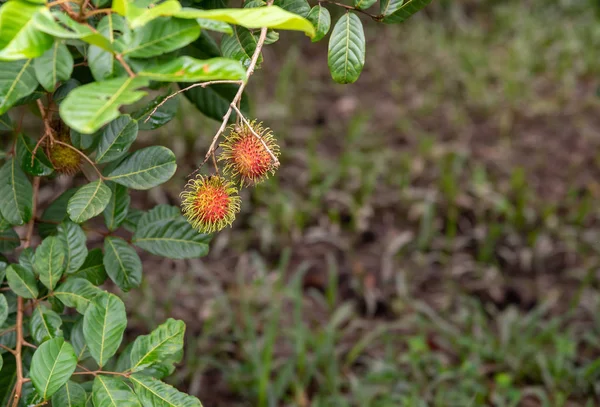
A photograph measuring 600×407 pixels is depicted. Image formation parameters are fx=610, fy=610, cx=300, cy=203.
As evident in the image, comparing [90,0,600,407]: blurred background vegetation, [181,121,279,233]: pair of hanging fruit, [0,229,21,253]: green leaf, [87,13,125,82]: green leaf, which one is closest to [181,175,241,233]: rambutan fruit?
[181,121,279,233]: pair of hanging fruit

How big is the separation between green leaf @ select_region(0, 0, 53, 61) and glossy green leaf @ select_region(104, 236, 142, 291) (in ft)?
1.40

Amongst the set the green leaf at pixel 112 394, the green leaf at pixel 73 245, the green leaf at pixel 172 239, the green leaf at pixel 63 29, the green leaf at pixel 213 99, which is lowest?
the green leaf at pixel 112 394

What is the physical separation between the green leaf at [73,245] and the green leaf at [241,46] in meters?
0.36

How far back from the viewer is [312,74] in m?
3.74

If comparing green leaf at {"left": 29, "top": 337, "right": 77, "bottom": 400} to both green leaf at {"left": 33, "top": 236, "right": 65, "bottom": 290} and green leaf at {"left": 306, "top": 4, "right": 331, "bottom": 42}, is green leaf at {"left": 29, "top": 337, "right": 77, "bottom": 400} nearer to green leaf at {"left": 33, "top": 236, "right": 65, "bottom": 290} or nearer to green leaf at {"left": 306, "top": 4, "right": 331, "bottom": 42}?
green leaf at {"left": 33, "top": 236, "right": 65, "bottom": 290}

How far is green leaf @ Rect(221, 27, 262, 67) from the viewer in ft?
2.78

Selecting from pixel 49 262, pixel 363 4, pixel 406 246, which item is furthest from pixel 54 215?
pixel 406 246

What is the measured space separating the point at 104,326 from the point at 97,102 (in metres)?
0.37

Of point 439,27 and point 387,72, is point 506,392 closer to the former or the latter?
point 387,72

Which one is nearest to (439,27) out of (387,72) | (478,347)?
(387,72)

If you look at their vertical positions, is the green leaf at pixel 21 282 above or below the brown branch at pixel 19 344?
above

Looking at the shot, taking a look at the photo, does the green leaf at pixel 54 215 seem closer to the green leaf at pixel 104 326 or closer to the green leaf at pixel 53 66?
the green leaf at pixel 104 326

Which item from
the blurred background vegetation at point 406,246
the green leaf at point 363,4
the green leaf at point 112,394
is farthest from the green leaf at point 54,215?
the blurred background vegetation at point 406,246

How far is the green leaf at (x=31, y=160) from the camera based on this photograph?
907mm
